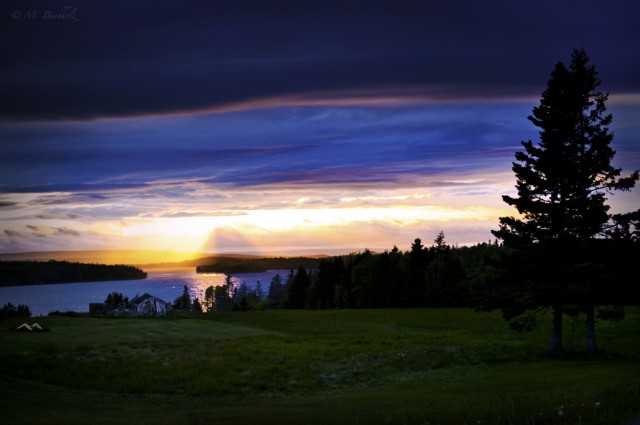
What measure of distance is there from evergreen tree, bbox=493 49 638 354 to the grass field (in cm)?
455

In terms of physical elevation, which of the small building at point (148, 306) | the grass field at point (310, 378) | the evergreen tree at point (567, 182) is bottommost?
the small building at point (148, 306)

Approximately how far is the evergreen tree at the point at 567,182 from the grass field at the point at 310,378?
14.9 ft

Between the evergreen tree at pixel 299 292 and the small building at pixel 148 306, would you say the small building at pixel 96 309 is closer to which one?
the small building at pixel 148 306

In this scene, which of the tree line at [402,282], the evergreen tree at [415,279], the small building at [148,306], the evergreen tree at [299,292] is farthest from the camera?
the evergreen tree at [299,292]

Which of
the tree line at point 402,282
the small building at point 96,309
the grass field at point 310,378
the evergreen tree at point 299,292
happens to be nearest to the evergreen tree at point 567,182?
the grass field at point 310,378

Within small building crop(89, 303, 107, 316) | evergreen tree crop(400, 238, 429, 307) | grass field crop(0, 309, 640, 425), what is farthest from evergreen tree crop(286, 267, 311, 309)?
grass field crop(0, 309, 640, 425)

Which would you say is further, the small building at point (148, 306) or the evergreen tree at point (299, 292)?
the evergreen tree at point (299, 292)

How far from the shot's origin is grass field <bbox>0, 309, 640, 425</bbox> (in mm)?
19516

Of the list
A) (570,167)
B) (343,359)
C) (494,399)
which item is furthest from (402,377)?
(570,167)

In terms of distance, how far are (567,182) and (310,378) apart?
20286 mm

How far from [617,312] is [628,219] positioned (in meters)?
5.74

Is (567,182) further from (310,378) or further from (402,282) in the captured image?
(402,282)

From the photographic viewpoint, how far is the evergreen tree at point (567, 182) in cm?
3647

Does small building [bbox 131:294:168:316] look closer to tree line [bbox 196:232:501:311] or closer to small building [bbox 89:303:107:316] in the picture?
small building [bbox 89:303:107:316]
